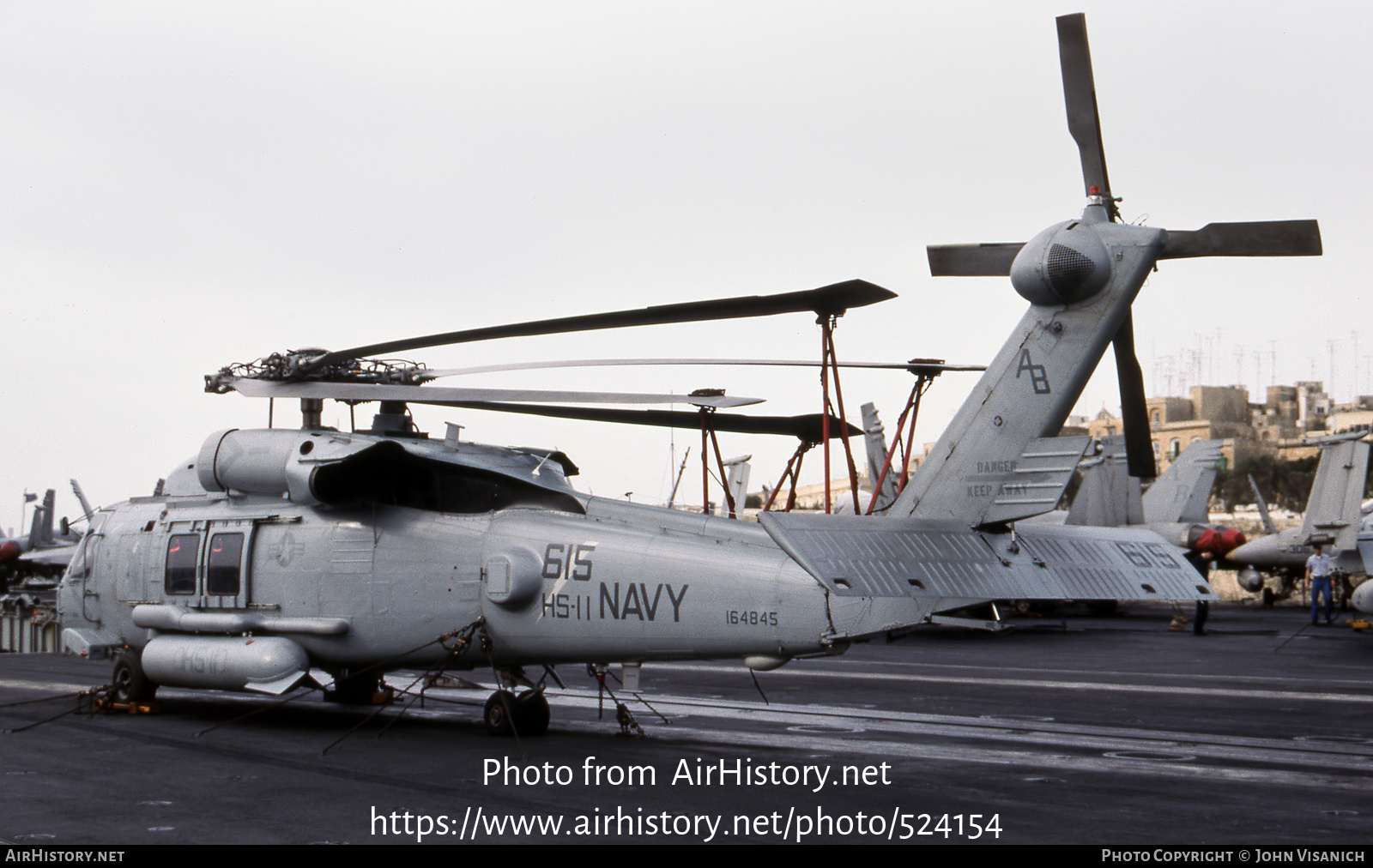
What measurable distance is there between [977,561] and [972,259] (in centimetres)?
439

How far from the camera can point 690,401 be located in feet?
41.0

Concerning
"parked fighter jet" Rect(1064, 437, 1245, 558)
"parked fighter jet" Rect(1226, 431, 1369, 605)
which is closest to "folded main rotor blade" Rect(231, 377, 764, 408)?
"parked fighter jet" Rect(1226, 431, 1369, 605)

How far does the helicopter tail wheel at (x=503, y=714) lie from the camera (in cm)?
1466

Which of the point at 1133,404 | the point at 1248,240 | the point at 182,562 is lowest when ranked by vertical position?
the point at 182,562

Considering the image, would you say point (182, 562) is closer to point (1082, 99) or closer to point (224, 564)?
point (224, 564)

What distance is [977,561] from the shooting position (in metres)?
11.0

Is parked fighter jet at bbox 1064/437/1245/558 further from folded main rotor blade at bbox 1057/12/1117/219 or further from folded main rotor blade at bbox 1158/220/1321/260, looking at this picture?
folded main rotor blade at bbox 1158/220/1321/260

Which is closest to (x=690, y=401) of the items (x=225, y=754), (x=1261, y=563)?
(x=225, y=754)

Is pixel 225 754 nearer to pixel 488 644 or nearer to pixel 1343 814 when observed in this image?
pixel 488 644

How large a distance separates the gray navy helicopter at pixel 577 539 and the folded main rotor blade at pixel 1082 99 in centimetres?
3

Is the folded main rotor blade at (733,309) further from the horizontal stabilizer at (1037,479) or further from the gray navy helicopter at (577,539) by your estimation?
the horizontal stabilizer at (1037,479)

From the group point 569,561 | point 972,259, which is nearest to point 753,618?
point 569,561

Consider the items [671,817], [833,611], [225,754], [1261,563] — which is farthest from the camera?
[1261,563]

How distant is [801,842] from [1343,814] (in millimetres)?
4706
